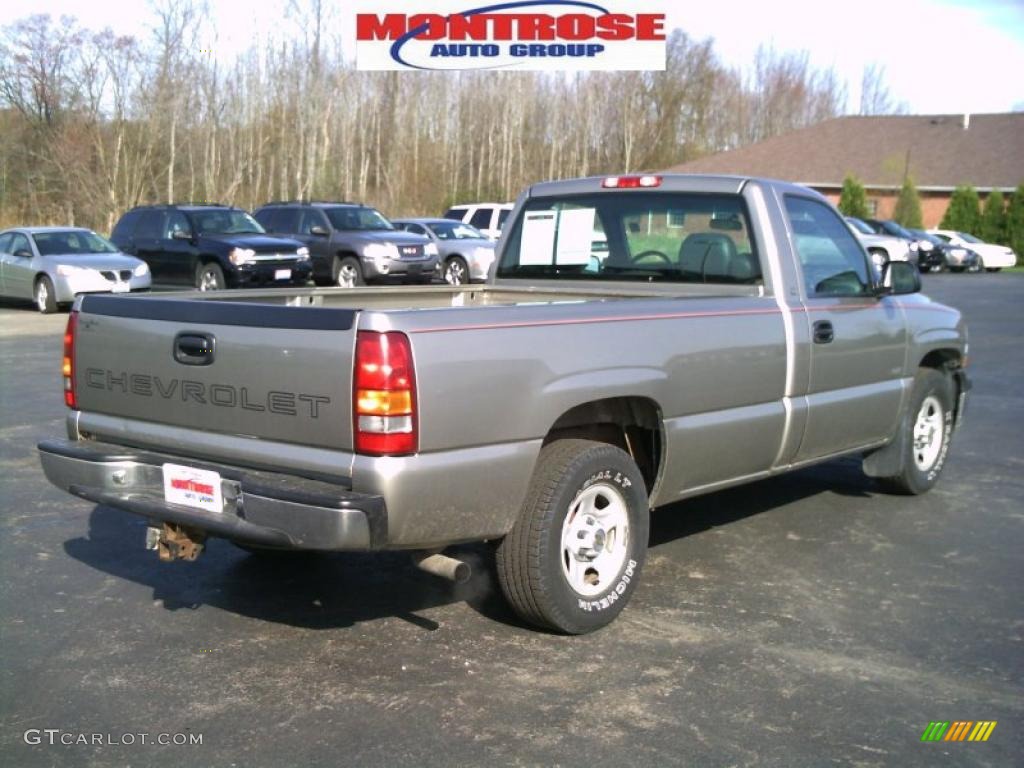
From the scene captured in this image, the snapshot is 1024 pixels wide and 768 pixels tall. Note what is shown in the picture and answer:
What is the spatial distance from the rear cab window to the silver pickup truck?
1 cm

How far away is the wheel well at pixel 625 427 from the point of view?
15.6 feet

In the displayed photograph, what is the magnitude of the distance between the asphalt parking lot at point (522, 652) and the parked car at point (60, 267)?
12.9 metres

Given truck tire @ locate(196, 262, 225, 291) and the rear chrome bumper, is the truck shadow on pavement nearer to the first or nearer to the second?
the rear chrome bumper

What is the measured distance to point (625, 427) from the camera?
16.9 feet

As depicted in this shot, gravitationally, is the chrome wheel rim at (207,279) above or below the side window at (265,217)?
below

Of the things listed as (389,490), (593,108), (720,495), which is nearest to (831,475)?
(720,495)

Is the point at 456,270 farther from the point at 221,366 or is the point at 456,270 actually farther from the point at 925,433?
the point at 221,366

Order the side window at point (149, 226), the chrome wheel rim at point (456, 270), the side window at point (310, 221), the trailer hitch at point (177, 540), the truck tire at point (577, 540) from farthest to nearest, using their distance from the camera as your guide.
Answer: the chrome wheel rim at point (456, 270)
the side window at point (310, 221)
the side window at point (149, 226)
the trailer hitch at point (177, 540)
the truck tire at point (577, 540)

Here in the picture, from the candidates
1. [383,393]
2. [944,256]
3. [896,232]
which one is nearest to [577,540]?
[383,393]

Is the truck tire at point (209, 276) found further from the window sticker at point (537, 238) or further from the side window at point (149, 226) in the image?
the window sticker at point (537, 238)

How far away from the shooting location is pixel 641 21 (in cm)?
2800
